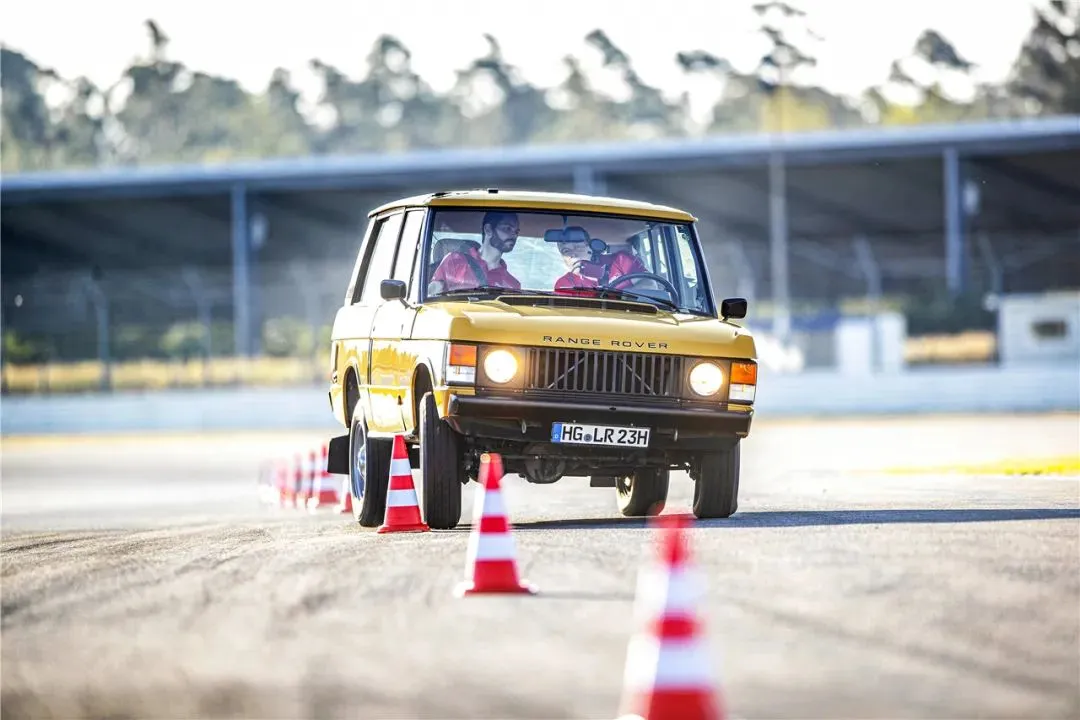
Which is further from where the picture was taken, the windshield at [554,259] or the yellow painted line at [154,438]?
the yellow painted line at [154,438]

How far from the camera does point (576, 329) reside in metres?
10.8

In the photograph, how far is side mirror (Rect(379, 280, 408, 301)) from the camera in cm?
1118

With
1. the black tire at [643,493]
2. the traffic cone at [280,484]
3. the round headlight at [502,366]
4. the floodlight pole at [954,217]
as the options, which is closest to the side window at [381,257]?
the round headlight at [502,366]

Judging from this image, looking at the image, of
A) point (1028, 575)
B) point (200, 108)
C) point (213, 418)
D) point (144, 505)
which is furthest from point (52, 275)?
point (200, 108)

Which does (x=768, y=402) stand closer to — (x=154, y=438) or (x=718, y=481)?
(x=154, y=438)

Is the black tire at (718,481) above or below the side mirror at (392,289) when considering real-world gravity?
below

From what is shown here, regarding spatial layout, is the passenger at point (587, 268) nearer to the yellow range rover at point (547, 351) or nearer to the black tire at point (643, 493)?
the yellow range rover at point (547, 351)

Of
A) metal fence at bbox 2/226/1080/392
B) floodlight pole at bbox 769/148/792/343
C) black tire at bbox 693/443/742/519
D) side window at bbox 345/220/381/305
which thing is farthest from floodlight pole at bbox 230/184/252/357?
black tire at bbox 693/443/742/519

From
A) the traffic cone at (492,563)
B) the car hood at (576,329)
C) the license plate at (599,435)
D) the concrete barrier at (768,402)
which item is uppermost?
the car hood at (576,329)

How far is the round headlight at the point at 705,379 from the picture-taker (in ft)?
36.1

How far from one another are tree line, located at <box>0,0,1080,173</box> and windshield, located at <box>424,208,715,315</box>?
123784 mm

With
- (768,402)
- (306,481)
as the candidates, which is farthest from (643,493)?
(768,402)

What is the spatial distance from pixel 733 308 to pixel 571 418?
5.62ft

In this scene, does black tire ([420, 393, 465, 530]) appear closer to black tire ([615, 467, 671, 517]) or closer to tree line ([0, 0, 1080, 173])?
black tire ([615, 467, 671, 517])
